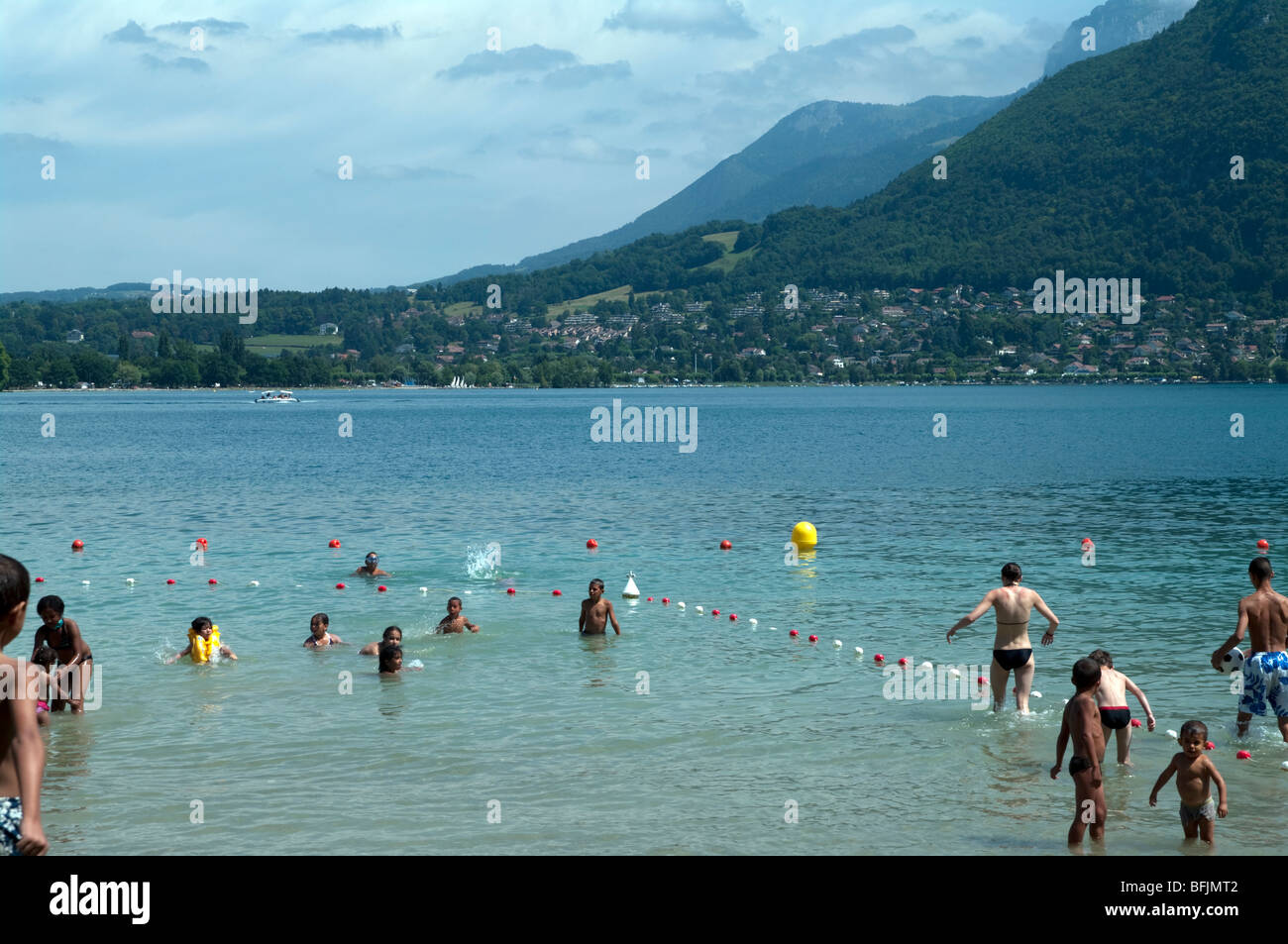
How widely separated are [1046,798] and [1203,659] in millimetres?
8759

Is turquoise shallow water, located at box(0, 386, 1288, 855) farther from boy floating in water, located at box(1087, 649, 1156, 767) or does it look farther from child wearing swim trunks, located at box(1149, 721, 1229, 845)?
boy floating in water, located at box(1087, 649, 1156, 767)

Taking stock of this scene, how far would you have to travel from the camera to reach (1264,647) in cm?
1473

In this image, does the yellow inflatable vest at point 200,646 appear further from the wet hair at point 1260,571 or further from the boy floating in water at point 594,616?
the wet hair at point 1260,571

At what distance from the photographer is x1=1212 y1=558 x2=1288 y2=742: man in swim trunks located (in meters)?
14.5

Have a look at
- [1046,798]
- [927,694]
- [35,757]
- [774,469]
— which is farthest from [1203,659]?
[774,469]

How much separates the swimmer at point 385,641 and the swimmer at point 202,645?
2251 mm

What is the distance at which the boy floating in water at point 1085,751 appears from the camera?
38.0 ft

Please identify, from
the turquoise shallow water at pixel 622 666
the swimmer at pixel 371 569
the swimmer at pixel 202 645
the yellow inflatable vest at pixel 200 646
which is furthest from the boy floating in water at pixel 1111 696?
the swimmer at pixel 371 569

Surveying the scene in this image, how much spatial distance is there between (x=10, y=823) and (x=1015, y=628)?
12685 millimetres

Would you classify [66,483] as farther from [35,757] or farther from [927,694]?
[35,757]

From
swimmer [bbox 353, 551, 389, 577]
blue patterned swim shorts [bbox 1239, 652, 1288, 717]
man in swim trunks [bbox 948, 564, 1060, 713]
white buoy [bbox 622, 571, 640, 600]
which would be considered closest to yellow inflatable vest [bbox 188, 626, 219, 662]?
swimmer [bbox 353, 551, 389, 577]

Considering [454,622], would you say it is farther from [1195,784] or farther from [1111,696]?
[1195,784]

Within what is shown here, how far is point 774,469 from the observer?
230 feet

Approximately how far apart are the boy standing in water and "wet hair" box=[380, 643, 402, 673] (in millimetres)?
12827
